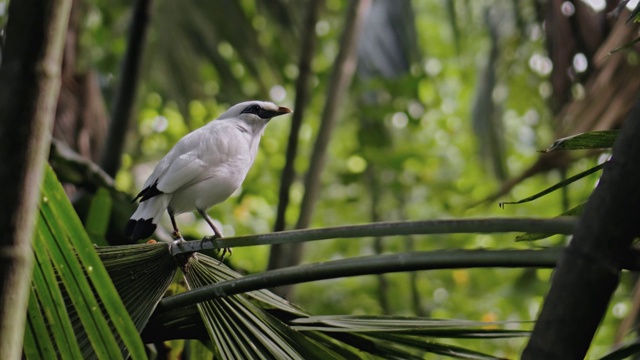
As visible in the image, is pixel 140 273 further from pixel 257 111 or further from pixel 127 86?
pixel 127 86

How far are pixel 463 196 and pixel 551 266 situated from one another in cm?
530

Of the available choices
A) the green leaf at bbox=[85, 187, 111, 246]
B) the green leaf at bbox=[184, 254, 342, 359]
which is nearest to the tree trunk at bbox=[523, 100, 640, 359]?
the green leaf at bbox=[184, 254, 342, 359]

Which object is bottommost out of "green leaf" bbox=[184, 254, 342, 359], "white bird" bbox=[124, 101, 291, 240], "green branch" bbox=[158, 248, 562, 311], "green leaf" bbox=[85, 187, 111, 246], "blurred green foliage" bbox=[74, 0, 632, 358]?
"green branch" bbox=[158, 248, 562, 311]

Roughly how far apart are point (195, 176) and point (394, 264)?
3.45 ft

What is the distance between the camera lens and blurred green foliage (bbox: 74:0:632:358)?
443cm

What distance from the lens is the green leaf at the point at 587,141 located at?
3.76 feet

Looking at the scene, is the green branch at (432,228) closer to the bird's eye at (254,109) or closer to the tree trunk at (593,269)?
the tree trunk at (593,269)

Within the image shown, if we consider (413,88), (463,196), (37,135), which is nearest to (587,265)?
(37,135)

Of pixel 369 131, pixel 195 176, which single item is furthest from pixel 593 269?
pixel 369 131

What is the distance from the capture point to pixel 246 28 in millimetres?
4203

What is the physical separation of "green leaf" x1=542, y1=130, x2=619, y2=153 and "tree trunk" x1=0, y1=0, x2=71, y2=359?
2.25 feet

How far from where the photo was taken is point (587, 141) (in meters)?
1.17

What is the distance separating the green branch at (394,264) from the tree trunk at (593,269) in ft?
0.38

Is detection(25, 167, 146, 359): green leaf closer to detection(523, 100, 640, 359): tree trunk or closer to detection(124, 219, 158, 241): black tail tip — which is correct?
detection(523, 100, 640, 359): tree trunk
